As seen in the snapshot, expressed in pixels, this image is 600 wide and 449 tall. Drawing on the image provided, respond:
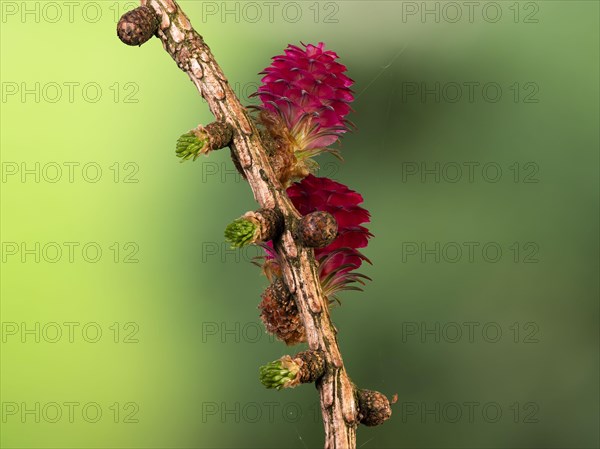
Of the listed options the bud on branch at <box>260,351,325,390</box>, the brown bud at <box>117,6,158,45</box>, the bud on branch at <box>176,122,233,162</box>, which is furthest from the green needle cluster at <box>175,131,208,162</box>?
the bud on branch at <box>260,351,325,390</box>

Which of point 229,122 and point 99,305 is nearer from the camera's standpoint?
point 229,122

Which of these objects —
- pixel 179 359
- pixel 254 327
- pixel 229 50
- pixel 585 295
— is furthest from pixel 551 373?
pixel 229 50

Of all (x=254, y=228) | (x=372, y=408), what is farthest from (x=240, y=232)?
(x=372, y=408)

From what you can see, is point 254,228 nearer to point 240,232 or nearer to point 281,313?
point 240,232

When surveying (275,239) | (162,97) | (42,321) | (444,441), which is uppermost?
(162,97)

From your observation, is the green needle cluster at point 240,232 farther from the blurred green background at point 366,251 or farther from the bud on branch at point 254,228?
the blurred green background at point 366,251

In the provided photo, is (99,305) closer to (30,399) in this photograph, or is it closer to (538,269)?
(30,399)
